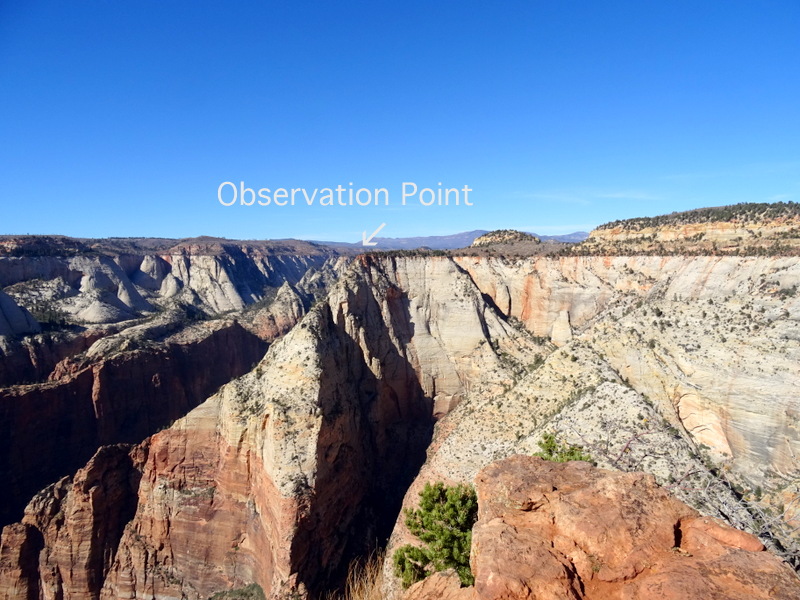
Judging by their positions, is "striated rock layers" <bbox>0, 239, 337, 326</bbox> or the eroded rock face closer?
the eroded rock face

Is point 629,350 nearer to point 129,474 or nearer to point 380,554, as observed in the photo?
point 380,554

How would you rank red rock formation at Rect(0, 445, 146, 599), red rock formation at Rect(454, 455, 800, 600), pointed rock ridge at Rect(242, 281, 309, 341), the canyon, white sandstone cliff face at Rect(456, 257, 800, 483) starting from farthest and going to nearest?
pointed rock ridge at Rect(242, 281, 309, 341) → red rock formation at Rect(0, 445, 146, 599) → white sandstone cliff face at Rect(456, 257, 800, 483) → the canyon → red rock formation at Rect(454, 455, 800, 600)

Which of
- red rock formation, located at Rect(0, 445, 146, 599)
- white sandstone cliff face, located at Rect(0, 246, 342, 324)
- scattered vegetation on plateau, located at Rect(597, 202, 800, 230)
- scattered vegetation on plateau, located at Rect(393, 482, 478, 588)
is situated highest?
scattered vegetation on plateau, located at Rect(597, 202, 800, 230)

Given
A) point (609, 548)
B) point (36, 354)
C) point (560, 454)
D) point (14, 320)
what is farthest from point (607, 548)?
point (14, 320)

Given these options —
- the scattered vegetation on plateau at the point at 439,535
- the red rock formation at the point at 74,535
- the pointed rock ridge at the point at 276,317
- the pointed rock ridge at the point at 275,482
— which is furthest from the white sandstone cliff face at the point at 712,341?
the pointed rock ridge at the point at 276,317

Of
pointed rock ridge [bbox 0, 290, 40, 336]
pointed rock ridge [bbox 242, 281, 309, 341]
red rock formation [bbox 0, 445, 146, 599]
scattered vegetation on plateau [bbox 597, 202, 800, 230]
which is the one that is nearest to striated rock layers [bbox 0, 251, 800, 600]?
red rock formation [bbox 0, 445, 146, 599]

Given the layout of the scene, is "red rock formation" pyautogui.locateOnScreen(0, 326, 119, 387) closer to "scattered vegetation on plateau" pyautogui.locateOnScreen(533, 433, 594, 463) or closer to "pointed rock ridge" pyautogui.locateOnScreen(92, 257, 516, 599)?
"pointed rock ridge" pyautogui.locateOnScreen(92, 257, 516, 599)

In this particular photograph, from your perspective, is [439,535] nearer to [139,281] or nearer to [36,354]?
[36,354]
